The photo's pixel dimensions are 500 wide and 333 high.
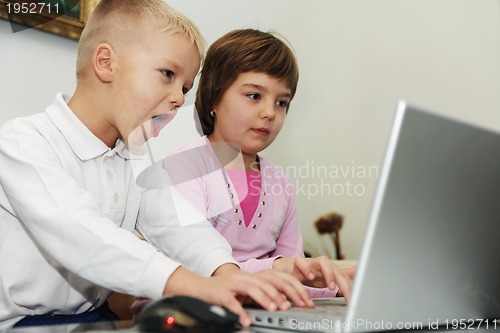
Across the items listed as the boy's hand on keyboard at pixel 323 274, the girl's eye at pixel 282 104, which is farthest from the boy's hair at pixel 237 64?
the boy's hand on keyboard at pixel 323 274

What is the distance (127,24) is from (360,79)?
3.78ft

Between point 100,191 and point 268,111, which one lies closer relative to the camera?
point 100,191

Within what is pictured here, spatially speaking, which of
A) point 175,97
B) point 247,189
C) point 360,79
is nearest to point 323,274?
point 175,97

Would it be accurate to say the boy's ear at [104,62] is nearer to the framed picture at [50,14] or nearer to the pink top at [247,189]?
the framed picture at [50,14]

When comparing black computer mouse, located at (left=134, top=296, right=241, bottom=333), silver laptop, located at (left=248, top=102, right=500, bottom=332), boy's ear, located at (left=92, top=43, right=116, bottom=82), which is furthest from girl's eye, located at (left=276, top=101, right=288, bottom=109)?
black computer mouse, located at (left=134, top=296, right=241, bottom=333)

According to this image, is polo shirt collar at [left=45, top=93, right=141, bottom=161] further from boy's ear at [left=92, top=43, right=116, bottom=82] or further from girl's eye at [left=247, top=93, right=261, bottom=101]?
girl's eye at [left=247, top=93, right=261, bottom=101]

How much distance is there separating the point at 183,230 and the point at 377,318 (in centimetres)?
53

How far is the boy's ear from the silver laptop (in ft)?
1.81

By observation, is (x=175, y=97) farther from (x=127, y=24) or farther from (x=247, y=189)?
(x=247, y=189)

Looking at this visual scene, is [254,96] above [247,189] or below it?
above

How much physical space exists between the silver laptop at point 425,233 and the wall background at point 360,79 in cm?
120

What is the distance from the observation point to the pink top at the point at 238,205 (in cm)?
118

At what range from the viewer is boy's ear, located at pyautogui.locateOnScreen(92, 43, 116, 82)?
0.99m

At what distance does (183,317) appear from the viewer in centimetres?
49
